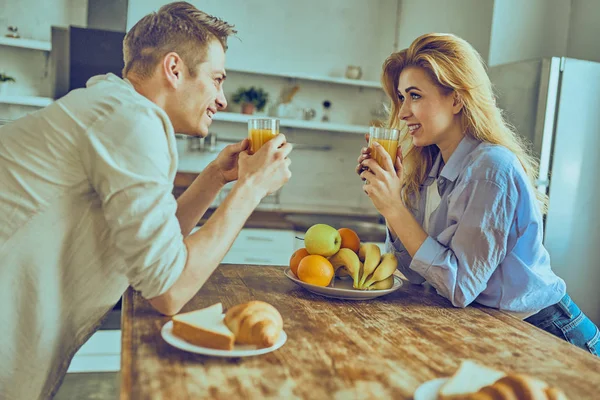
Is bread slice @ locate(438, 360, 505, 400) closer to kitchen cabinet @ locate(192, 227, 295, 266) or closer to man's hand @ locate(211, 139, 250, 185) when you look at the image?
man's hand @ locate(211, 139, 250, 185)

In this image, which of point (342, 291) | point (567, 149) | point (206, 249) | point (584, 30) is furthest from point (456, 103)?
point (584, 30)

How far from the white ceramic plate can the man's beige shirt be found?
0.14m

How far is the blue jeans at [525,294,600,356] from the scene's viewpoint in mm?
1646

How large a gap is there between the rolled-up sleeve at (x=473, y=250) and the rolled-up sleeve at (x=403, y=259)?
274 millimetres

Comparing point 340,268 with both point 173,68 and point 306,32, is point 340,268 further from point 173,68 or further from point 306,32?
point 306,32

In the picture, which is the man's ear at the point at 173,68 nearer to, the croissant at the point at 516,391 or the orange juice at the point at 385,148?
the orange juice at the point at 385,148

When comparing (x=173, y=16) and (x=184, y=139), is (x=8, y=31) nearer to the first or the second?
(x=184, y=139)

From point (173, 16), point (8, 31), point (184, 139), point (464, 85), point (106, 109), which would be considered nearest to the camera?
point (106, 109)

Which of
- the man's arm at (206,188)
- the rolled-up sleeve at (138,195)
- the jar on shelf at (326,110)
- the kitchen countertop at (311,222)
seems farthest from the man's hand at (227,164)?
the jar on shelf at (326,110)

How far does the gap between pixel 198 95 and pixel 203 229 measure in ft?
1.37

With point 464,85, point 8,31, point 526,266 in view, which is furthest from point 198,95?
point 8,31

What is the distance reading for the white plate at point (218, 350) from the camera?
0.99 m

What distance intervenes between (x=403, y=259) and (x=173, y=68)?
3.02ft

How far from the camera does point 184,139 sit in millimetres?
4438
